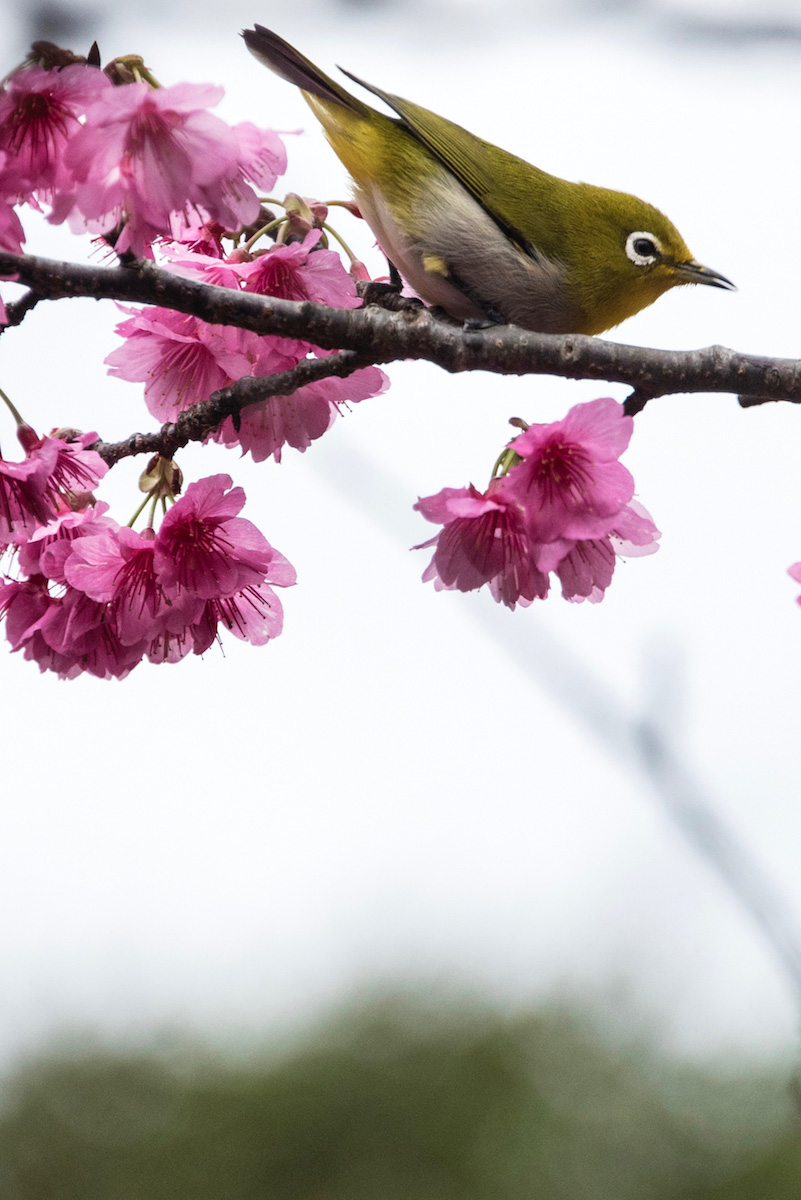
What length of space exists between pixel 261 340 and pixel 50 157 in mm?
572

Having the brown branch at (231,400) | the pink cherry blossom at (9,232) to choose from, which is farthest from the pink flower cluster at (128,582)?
the pink cherry blossom at (9,232)

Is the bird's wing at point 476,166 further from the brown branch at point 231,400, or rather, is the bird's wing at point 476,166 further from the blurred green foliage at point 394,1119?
the blurred green foliage at point 394,1119

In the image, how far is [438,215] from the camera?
2.77m

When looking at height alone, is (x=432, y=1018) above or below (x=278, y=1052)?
above

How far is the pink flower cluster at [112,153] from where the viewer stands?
174 centimetres

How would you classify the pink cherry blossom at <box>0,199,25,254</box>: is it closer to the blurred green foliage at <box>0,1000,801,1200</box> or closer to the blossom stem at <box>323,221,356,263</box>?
the blossom stem at <box>323,221,356,263</box>

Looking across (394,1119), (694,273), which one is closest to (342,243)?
(694,273)

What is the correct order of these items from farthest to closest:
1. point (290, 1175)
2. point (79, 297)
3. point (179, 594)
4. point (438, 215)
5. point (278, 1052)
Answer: point (278, 1052)
point (290, 1175)
point (438, 215)
point (179, 594)
point (79, 297)

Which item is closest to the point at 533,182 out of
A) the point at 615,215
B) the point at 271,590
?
the point at 615,215

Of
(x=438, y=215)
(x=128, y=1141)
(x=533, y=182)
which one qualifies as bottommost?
(x=128, y=1141)

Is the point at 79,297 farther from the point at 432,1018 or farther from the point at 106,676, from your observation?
the point at 432,1018

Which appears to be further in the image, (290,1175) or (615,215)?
(290,1175)

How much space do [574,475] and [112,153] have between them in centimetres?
98

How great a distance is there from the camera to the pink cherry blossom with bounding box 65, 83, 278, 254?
1752 mm
